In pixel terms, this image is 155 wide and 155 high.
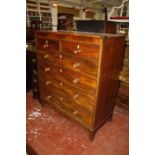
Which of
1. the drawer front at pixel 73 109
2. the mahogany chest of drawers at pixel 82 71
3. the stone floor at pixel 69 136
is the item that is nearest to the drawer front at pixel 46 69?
the mahogany chest of drawers at pixel 82 71

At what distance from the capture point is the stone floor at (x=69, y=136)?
1.58 metres

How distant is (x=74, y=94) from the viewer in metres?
1.71

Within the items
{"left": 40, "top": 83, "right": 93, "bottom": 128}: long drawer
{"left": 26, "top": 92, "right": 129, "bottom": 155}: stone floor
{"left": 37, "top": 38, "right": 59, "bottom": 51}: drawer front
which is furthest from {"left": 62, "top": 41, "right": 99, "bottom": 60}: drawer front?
{"left": 26, "top": 92, "right": 129, "bottom": 155}: stone floor

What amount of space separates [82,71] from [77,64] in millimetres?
99

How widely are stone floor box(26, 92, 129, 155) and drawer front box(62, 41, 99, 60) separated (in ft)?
3.28

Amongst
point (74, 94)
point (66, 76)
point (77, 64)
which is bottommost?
point (74, 94)

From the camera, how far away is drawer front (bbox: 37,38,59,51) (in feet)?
5.77

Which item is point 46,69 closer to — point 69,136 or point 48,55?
point 48,55

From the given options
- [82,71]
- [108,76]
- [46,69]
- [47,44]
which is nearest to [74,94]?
[82,71]
